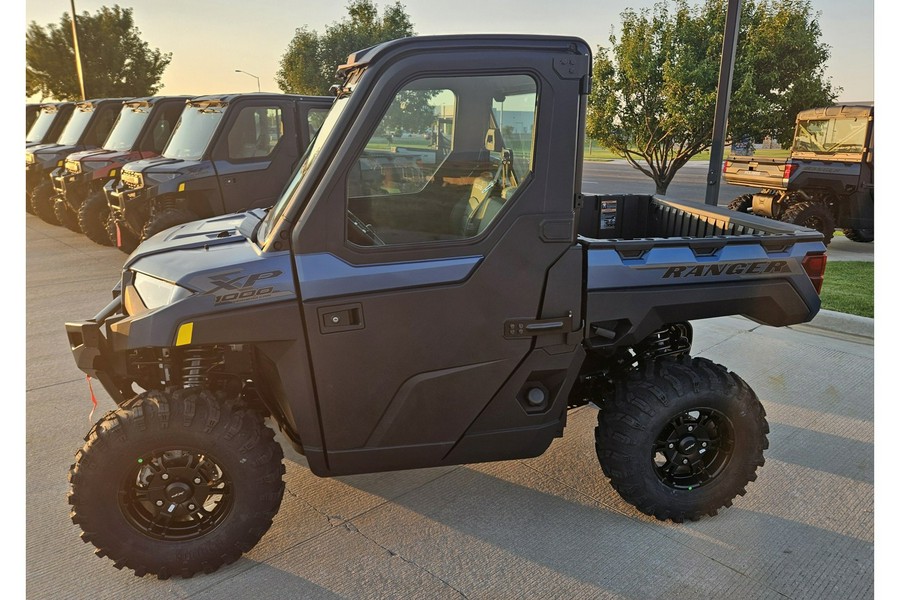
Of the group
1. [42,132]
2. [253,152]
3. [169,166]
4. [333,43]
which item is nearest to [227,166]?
[253,152]

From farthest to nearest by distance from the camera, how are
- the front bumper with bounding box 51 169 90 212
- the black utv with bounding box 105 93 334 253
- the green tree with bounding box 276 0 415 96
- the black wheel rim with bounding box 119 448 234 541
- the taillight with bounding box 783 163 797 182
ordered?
the green tree with bounding box 276 0 415 96 < the taillight with bounding box 783 163 797 182 < the front bumper with bounding box 51 169 90 212 < the black utv with bounding box 105 93 334 253 < the black wheel rim with bounding box 119 448 234 541

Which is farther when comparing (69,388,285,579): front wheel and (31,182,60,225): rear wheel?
(31,182,60,225): rear wheel

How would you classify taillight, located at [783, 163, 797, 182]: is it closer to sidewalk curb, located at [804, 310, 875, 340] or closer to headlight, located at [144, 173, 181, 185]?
sidewalk curb, located at [804, 310, 875, 340]

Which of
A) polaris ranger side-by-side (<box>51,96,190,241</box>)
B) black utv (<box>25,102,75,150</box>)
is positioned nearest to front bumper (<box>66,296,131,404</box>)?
polaris ranger side-by-side (<box>51,96,190,241</box>)

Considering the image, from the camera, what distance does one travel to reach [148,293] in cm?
290

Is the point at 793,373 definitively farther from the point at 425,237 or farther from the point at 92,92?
the point at 92,92

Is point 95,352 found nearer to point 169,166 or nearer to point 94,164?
point 169,166

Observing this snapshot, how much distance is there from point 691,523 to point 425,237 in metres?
2.03

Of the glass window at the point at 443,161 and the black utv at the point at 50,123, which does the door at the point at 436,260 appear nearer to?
the glass window at the point at 443,161

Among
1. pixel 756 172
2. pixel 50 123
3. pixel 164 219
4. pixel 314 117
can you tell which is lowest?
pixel 164 219

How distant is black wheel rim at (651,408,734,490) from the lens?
10.8ft

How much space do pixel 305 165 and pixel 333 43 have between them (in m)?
28.7

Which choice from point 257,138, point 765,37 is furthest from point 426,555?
point 765,37

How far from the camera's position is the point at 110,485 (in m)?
2.73
